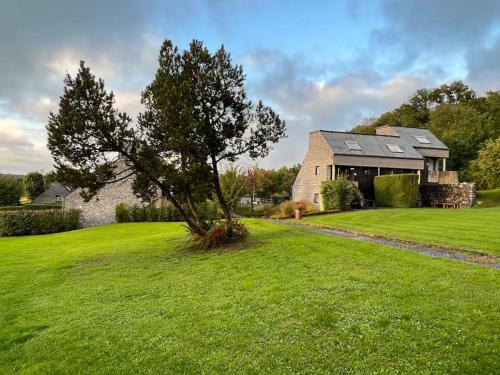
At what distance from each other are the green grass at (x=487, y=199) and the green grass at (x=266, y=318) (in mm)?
22049

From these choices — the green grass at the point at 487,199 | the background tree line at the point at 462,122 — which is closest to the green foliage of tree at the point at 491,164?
the background tree line at the point at 462,122

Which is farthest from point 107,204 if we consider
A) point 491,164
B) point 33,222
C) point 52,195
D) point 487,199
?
point 491,164

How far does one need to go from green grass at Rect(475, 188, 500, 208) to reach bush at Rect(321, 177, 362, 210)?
951 centimetres

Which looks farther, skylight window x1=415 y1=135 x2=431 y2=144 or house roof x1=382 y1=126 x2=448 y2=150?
skylight window x1=415 y1=135 x2=431 y2=144

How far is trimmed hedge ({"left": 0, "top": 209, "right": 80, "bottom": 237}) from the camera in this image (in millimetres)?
27875

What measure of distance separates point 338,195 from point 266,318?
72.6 feet

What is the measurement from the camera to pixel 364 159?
106ft

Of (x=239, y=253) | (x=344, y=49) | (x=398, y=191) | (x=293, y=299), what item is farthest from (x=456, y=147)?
(x=293, y=299)

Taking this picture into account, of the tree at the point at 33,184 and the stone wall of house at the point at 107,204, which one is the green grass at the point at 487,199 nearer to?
the stone wall of house at the point at 107,204

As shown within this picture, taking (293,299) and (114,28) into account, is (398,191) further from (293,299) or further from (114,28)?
(293,299)

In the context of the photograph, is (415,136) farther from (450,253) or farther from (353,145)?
(450,253)

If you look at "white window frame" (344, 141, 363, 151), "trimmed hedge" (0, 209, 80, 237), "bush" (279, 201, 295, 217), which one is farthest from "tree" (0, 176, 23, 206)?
"white window frame" (344, 141, 363, 151)

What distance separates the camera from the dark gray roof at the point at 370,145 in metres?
32.2

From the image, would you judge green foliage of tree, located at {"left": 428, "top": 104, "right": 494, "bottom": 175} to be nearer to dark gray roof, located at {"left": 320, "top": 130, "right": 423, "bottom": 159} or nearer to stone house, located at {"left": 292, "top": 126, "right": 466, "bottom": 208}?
stone house, located at {"left": 292, "top": 126, "right": 466, "bottom": 208}
